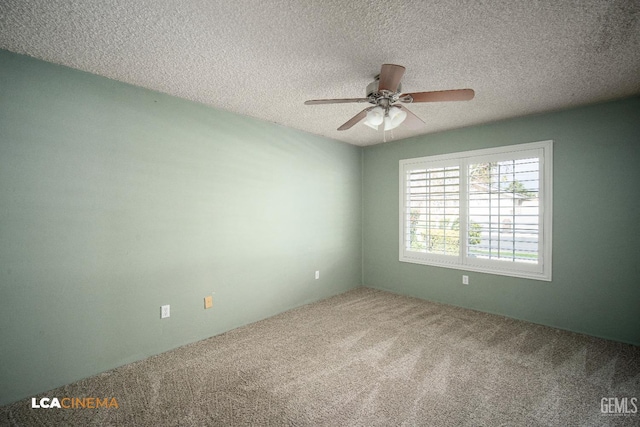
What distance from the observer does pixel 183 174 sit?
2678 millimetres

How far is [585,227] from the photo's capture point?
2.88 meters

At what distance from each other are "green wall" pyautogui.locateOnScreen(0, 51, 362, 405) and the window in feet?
5.81

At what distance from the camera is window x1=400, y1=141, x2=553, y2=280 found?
310cm

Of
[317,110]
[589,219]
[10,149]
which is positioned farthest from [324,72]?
[589,219]

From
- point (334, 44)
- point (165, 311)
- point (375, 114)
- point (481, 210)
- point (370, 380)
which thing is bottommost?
point (370, 380)

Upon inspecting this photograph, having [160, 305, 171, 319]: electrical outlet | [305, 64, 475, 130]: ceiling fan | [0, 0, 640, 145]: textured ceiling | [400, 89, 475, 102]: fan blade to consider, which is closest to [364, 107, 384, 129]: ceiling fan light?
[305, 64, 475, 130]: ceiling fan

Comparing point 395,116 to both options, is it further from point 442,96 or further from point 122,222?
point 122,222

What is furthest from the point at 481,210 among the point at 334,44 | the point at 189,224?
the point at 189,224

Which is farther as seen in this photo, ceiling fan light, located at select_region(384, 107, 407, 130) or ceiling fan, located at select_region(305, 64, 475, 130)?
ceiling fan light, located at select_region(384, 107, 407, 130)

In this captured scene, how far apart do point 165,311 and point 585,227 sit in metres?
4.10

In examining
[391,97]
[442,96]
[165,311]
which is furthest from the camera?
[165,311]

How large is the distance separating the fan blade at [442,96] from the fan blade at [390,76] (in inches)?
6.1

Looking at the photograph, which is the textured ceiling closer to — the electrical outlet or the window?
the window

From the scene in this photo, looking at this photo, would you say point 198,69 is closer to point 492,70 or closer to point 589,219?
point 492,70
